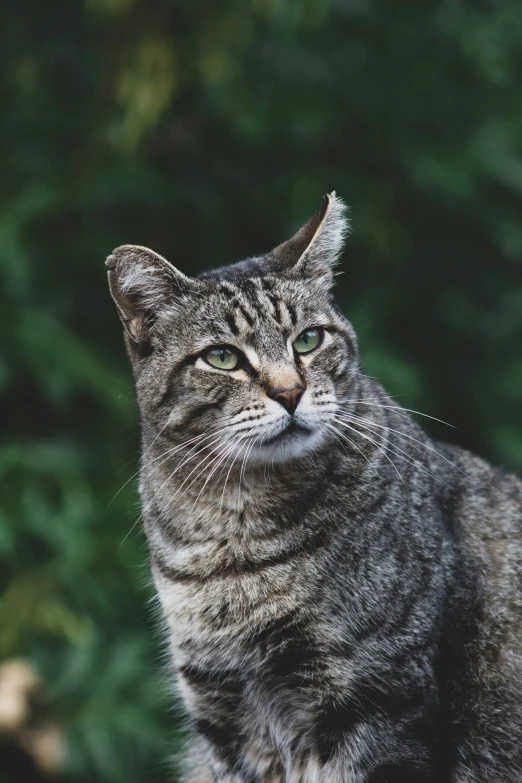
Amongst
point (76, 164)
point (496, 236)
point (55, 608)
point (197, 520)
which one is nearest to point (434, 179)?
point (496, 236)

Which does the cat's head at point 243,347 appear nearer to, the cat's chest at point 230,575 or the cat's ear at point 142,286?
the cat's ear at point 142,286

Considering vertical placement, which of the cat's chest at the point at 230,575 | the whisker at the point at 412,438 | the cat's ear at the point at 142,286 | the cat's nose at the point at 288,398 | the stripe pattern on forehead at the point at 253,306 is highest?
the cat's ear at the point at 142,286

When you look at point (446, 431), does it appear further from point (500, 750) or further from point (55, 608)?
point (500, 750)

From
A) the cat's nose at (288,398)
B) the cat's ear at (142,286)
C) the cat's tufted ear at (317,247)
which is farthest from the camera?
the cat's tufted ear at (317,247)

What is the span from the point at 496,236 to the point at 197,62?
2201 mm

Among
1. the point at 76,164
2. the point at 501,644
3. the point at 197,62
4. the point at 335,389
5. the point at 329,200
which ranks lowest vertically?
the point at 501,644

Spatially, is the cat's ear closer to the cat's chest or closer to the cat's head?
the cat's head

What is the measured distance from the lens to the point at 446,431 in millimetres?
7676

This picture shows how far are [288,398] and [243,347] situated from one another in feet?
0.86

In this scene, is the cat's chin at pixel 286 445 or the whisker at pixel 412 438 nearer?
the cat's chin at pixel 286 445

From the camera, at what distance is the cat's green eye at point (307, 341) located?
3217 millimetres

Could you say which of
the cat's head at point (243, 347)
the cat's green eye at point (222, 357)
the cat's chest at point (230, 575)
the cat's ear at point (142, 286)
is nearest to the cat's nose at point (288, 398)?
the cat's head at point (243, 347)

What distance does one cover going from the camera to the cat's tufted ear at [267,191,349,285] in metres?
3.32

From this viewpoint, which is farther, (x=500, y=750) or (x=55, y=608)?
(x=55, y=608)
